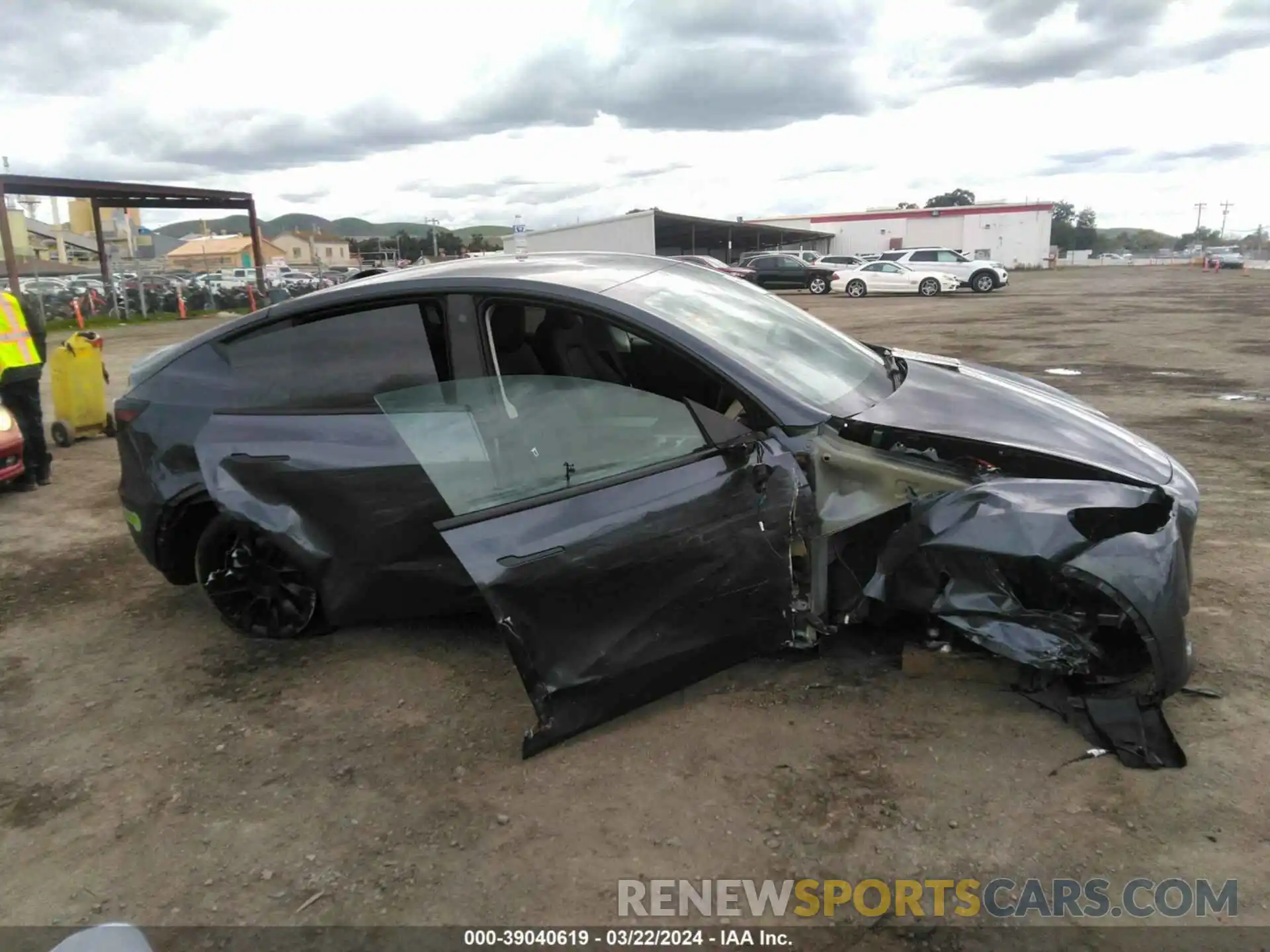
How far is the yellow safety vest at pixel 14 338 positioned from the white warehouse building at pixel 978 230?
200ft

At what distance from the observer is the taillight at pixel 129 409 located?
375 cm

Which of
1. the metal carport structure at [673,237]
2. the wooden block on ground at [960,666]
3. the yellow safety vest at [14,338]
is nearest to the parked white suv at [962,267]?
the metal carport structure at [673,237]

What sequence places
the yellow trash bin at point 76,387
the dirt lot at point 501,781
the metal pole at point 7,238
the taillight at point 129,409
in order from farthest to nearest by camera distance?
the metal pole at point 7,238, the yellow trash bin at point 76,387, the taillight at point 129,409, the dirt lot at point 501,781

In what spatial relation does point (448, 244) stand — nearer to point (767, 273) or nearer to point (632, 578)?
point (767, 273)

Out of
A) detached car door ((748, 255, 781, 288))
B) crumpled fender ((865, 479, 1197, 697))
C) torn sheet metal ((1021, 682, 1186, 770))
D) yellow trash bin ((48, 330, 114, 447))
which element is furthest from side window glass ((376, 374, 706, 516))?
detached car door ((748, 255, 781, 288))

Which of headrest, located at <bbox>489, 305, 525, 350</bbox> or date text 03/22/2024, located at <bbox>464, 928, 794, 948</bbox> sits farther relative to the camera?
headrest, located at <bbox>489, 305, 525, 350</bbox>

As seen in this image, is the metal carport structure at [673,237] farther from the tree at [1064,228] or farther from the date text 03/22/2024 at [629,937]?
the tree at [1064,228]

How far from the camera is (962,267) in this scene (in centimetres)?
2864

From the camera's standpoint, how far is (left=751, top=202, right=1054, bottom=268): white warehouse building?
2404 inches

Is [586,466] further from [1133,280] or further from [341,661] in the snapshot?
[1133,280]

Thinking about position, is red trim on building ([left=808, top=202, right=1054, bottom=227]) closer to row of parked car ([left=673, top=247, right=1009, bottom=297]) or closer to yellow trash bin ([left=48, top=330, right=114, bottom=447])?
row of parked car ([left=673, top=247, right=1009, bottom=297])

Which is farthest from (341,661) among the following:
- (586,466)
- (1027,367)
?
(1027,367)

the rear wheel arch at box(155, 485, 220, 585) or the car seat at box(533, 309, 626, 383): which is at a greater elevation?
the car seat at box(533, 309, 626, 383)

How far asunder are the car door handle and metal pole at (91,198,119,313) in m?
25.5
